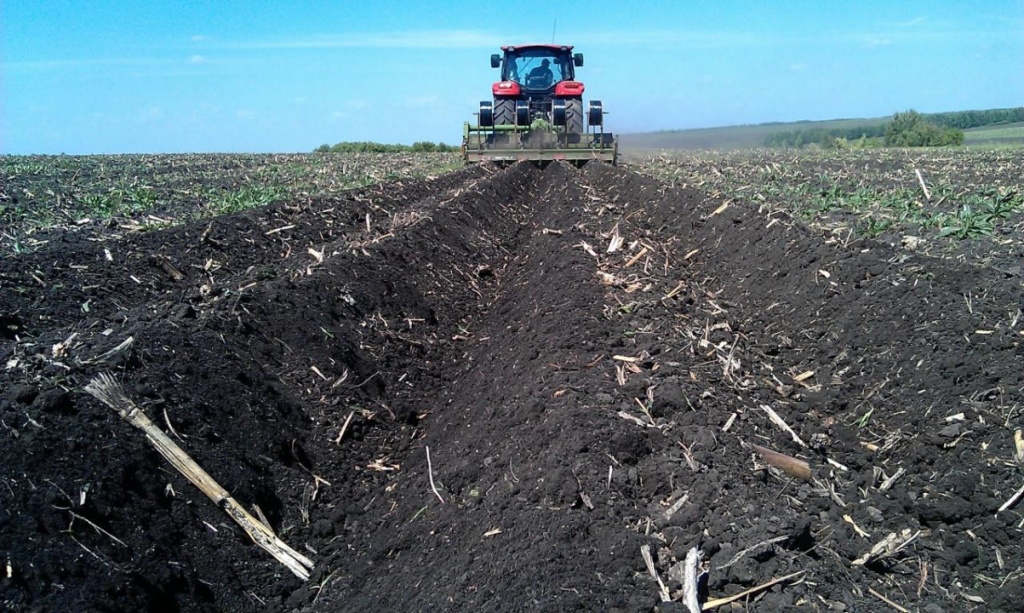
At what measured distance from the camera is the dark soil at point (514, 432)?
3469mm

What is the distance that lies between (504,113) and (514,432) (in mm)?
18446

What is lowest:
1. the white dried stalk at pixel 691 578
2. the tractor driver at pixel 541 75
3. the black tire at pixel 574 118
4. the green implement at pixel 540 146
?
the white dried stalk at pixel 691 578

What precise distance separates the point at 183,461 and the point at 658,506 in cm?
264

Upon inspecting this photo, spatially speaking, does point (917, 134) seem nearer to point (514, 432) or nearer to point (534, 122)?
point (534, 122)

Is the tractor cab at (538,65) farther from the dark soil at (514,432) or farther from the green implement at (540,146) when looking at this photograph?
the dark soil at (514,432)

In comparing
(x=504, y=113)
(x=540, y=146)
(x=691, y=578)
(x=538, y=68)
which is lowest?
(x=691, y=578)

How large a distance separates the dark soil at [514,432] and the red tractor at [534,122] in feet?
42.7

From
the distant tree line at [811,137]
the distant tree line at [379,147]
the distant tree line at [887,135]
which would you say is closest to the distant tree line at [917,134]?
the distant tree line at [887,135]

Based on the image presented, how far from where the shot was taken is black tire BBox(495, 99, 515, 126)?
21994 millimetres

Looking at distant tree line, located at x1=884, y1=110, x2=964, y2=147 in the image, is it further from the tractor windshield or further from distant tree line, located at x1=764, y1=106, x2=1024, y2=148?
the tractor windshield

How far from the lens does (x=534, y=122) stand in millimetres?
21547

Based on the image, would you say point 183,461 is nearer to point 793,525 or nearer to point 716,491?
point 716,491

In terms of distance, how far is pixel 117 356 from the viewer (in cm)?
474

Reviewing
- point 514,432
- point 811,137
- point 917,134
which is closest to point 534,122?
point 514,432
